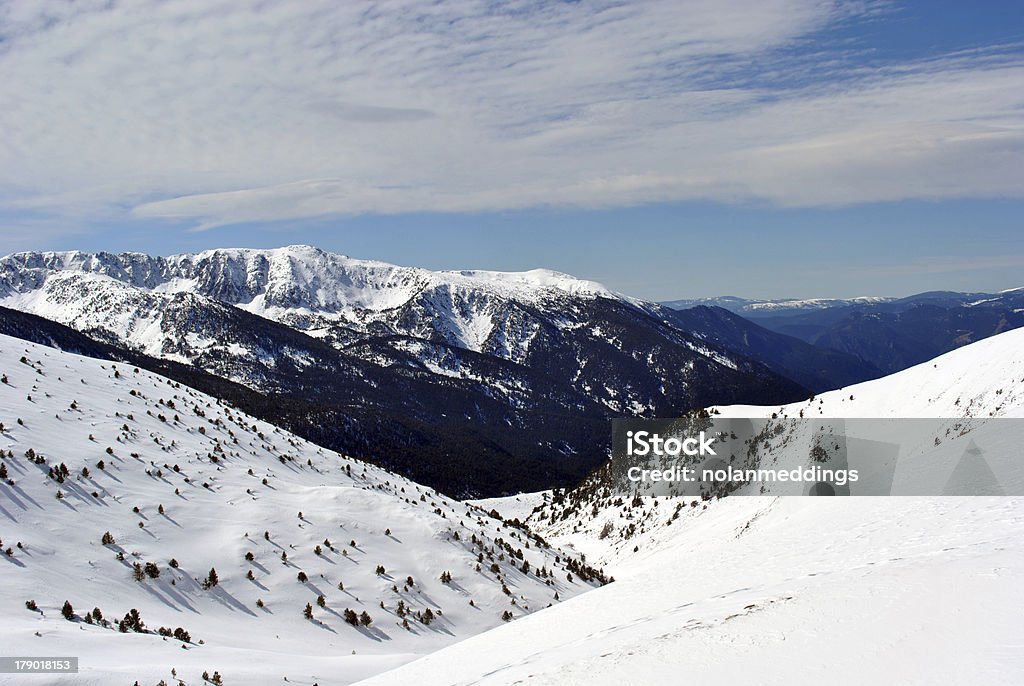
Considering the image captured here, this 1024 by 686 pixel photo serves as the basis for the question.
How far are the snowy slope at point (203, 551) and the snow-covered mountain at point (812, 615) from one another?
4815 mm

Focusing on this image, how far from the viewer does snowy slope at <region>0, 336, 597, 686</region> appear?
13.2 metres

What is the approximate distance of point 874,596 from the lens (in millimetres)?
10930

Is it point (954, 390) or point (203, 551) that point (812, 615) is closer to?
point (203, 551)

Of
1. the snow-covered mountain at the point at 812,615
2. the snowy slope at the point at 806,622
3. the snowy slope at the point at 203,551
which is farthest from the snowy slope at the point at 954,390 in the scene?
the snowy slope at the point at 203,551

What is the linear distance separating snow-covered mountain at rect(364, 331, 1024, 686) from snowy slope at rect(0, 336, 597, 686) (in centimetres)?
481

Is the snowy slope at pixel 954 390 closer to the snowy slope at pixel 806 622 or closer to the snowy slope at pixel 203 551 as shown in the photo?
the snowy slope at pixel 806 622

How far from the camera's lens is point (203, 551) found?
1912 centimetres

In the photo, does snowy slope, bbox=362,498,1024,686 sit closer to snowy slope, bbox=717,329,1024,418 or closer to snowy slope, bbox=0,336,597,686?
snowy slope, bbox=0,336,597,686

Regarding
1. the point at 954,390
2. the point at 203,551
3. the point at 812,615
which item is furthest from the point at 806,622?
the point at 954,390

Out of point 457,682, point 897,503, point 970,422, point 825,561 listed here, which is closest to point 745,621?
point 457,682

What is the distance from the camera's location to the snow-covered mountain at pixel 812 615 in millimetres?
8539

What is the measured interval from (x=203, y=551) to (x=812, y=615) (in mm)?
17084

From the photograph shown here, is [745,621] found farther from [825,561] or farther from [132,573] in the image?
[132,573]

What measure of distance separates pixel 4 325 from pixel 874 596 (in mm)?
217111
